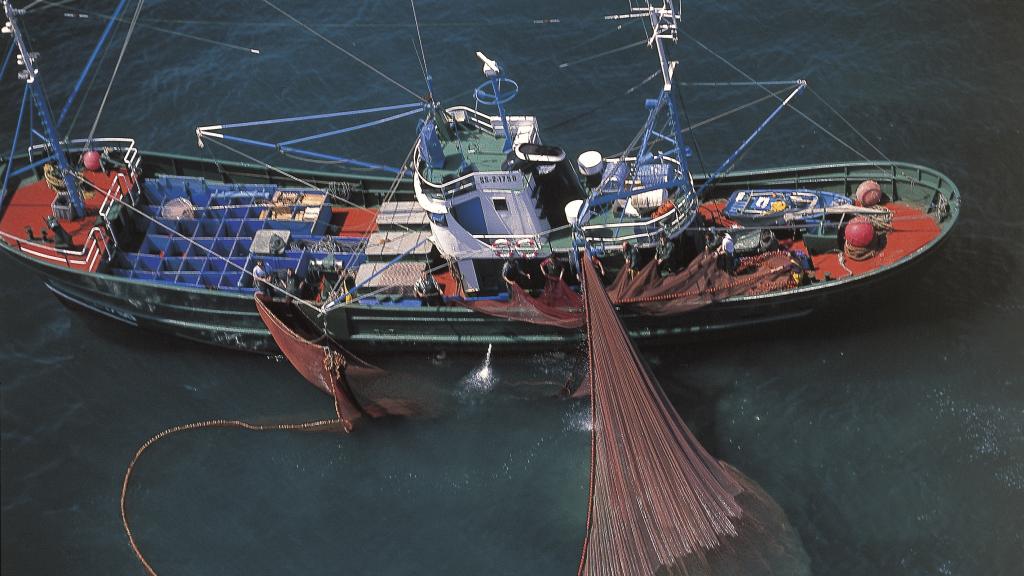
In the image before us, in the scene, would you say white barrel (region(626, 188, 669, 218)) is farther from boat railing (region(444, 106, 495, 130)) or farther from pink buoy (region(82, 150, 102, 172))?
pink buoy (region(82, 150, 102, 172))

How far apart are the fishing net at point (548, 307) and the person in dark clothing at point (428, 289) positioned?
6.47ft

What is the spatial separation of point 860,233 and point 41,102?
30.9m

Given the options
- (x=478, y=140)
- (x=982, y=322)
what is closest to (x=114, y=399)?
(x=478, y=140)

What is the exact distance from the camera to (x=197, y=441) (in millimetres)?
40875

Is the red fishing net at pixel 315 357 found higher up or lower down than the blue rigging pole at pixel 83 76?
lower down

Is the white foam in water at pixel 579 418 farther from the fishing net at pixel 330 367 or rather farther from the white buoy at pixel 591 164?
the white buoy at pixel 591 164

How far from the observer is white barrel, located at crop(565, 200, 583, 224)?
40.0 m

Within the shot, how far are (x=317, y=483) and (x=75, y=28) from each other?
114ft

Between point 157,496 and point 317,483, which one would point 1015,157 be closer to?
point 317,483

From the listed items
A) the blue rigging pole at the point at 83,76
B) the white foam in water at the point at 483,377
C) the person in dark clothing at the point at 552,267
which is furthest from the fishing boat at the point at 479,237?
the blue rigging pole at the point at 83,76

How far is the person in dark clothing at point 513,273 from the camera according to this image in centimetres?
4038

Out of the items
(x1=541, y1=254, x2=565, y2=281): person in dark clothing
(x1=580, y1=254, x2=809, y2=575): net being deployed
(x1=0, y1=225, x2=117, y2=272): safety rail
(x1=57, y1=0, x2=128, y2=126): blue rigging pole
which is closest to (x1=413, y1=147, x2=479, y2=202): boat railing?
(x1=541, y1=254, x2=565, y2=281): person in dark clothing

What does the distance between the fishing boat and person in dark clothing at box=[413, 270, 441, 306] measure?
0.06m

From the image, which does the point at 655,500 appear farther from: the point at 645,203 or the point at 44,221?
the point at 44,221
